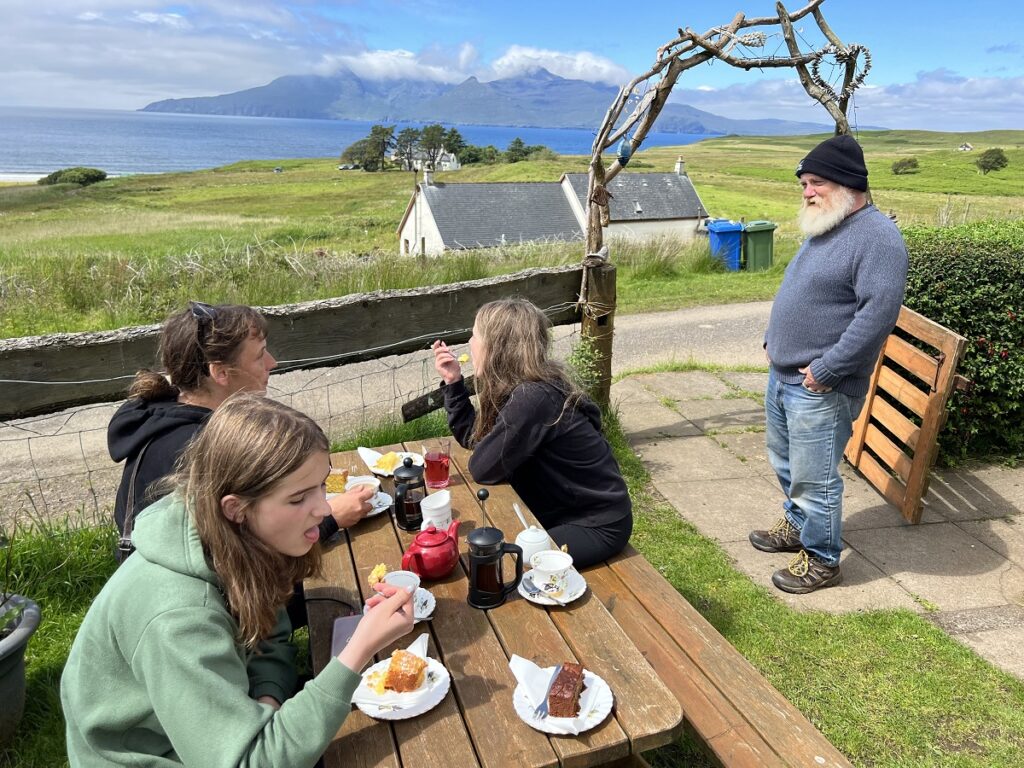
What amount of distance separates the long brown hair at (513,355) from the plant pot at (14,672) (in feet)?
6.21

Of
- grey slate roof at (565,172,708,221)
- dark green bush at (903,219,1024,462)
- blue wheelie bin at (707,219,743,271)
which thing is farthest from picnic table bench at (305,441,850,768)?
grey slate roof at (565,172,708,221)

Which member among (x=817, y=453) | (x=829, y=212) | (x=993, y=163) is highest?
(x=993, y=163)

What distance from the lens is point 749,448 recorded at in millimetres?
5551

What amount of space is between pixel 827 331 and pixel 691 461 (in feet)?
6.74

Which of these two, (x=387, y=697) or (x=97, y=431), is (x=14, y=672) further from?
(x=97, y=431)

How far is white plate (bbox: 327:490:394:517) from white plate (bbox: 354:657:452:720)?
3.18 feet

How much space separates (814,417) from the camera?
354 cm

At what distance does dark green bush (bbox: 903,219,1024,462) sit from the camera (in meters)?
4.86

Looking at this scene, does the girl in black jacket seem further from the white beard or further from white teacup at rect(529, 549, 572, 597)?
the white beard

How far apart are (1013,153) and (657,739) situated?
3727 inches

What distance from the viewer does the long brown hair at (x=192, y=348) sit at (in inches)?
97.7

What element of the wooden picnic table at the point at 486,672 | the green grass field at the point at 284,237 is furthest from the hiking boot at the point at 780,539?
the green grass field at the point at 284,237

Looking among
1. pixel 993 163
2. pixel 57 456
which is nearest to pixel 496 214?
pixel 57 456

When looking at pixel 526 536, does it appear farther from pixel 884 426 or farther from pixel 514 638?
pixel 884 426
